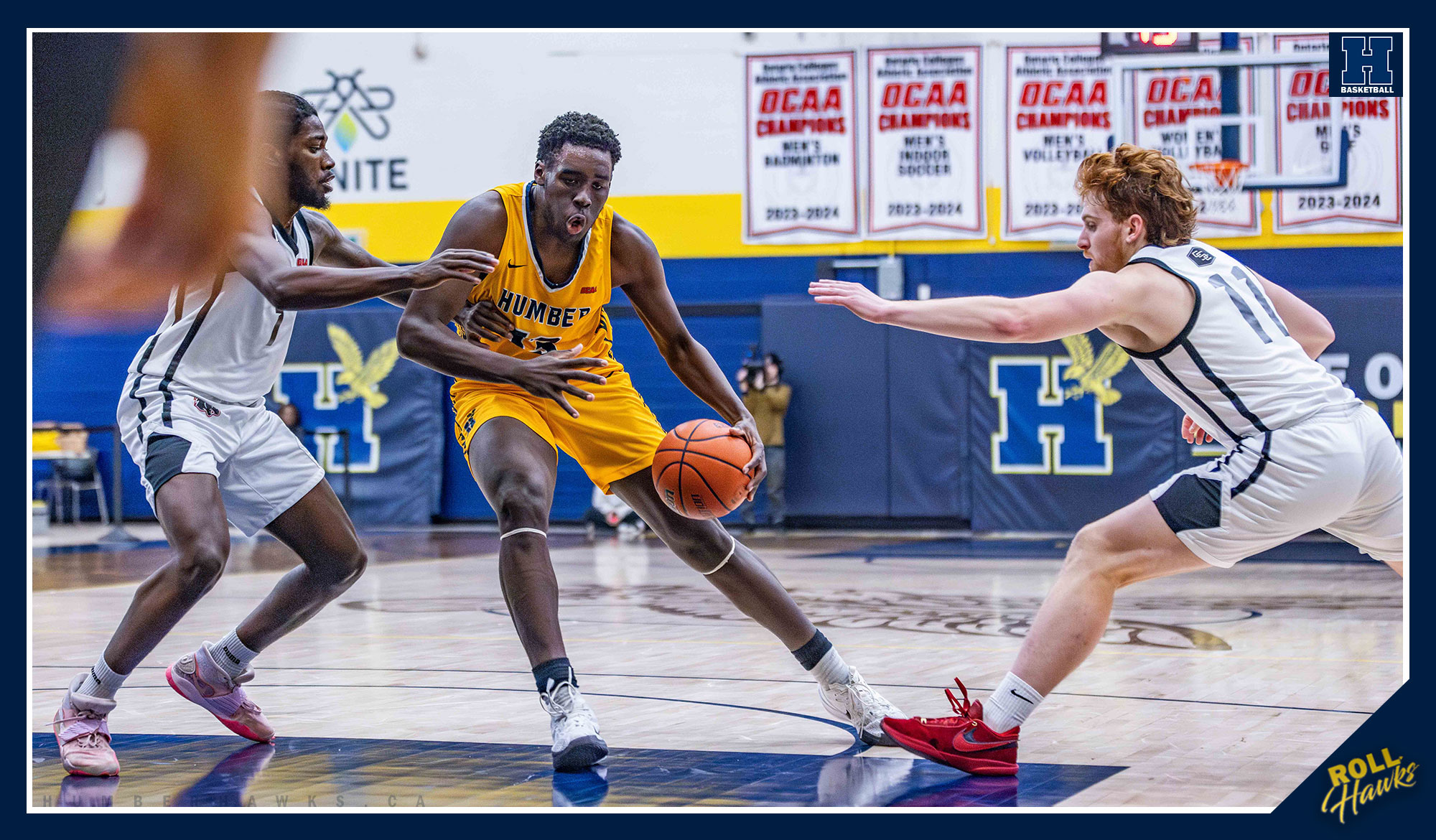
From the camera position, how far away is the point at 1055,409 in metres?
15.9

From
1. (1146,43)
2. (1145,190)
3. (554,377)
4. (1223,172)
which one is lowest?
(554,377)

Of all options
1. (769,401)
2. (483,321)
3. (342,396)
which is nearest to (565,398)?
(483,321)

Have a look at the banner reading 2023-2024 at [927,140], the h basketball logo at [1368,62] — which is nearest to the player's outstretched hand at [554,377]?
the h basketball logo at [1368,62]

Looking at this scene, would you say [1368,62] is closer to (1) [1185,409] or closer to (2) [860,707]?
(1) [1185,409]

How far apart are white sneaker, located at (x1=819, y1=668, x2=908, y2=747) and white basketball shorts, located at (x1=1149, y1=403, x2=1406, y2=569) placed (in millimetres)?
1190

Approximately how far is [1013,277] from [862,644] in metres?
9.71

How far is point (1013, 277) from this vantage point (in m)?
16.1

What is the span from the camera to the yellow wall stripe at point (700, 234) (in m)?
15.6

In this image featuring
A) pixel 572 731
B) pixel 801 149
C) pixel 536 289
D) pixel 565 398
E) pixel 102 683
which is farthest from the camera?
pixel 801 149

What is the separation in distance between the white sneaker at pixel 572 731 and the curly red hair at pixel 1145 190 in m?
2.06

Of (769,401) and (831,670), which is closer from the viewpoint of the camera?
(831,670)

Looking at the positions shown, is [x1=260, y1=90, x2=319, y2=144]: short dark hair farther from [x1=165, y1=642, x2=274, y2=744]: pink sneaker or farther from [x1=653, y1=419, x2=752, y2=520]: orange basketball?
[x1=165, y1=642, x2=274, y2=744]: pink sneaker

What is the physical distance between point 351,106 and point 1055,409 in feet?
29.2

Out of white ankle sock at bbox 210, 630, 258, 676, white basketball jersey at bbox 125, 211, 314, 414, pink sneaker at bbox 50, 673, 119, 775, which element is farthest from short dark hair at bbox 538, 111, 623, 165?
pink sneaker at bbox 50, 673, 119, 775
